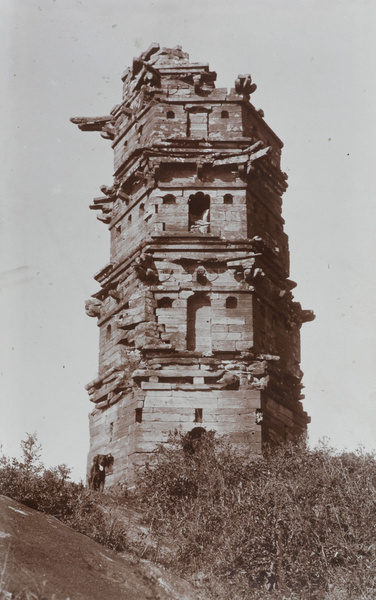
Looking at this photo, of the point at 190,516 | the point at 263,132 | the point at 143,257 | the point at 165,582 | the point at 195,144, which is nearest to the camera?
the point at 165,582

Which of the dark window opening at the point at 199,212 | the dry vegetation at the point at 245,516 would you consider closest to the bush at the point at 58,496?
the dry vegetation at the point at 245,516

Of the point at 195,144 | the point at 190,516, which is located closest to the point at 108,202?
the point at 195,144

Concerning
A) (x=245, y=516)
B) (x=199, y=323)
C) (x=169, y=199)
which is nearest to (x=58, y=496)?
(x=245, y=516)

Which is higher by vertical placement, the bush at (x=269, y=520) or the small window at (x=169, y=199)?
the small window at (x=169, y=199)

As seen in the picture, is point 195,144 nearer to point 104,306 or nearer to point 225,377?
point 104,306

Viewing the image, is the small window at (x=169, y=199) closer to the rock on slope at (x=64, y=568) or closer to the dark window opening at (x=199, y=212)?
the dark window opening at (x=199, y=212)
